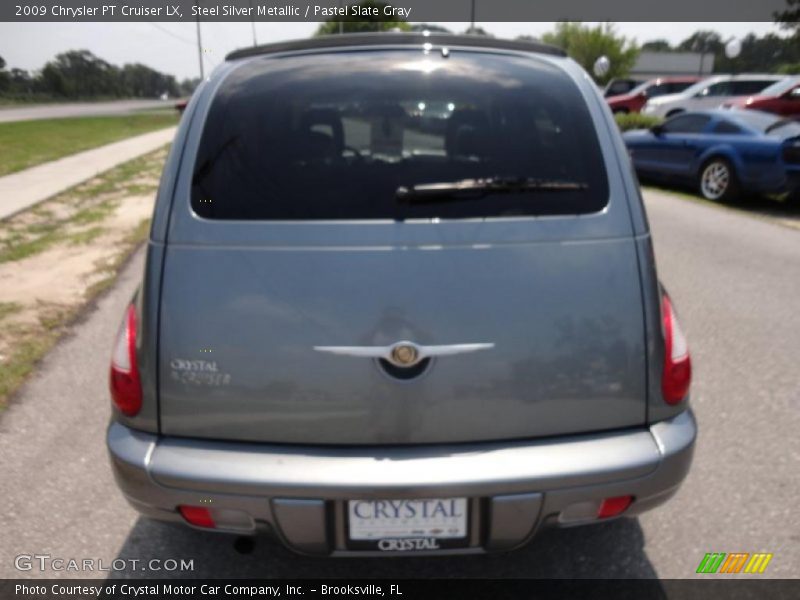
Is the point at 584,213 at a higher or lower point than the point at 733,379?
higher

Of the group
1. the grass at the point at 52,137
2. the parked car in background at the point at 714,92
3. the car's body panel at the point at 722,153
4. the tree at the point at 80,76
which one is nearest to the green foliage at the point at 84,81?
the tree at the point at 80,76

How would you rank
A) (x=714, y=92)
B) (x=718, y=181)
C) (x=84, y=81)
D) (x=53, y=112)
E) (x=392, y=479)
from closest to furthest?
(x=392, y=479), (x=718, y=181), (x=714, y=92), (x=53, y=112), (x=84, y=81)

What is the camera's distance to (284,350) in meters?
1.98

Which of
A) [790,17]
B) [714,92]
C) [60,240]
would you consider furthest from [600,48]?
[60,240]

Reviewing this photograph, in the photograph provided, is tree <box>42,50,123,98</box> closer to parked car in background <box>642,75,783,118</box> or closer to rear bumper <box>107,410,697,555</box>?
parked car in background <box>642,75,783,118</box>

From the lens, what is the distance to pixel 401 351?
1.96 metres

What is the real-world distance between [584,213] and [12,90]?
66.4m

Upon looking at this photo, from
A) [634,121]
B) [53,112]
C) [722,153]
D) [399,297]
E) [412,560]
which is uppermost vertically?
[399,297]

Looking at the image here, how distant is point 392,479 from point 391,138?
1.07 metres

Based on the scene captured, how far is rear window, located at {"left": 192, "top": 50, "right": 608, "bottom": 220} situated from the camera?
2098mm

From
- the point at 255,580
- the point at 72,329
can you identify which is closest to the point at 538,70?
the point at 255,580

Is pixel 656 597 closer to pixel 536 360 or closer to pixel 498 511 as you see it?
pixel 498 511

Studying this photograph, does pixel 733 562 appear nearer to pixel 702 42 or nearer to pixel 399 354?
pixel 399 354

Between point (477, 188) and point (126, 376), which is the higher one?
point (477, 188)
